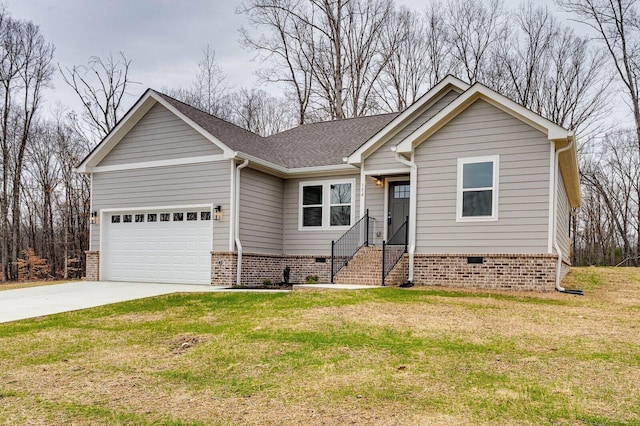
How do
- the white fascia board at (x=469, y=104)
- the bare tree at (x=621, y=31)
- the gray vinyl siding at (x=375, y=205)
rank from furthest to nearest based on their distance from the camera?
the bare tree at (x=621, y=31) < the gray vinyl siding at (x=375, y=205) < the white fascia board at (x=469, y=104)

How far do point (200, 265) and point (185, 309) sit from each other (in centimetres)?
511

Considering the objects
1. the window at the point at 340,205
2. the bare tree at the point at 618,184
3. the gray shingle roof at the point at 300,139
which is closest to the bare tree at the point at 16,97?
the gray shingle roof at the point at 300,139

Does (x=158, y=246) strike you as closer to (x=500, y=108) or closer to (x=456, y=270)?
(x=456, y=270)

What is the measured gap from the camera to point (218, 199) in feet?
46.0

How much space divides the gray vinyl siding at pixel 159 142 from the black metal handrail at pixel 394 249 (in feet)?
17.8

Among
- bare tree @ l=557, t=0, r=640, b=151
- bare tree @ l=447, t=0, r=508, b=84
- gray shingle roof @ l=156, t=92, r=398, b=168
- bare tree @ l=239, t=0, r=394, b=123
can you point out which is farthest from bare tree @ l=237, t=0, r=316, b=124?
bare tree @ l=557, t=0, r=640, b=151

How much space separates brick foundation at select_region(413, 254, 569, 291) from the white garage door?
610 cm

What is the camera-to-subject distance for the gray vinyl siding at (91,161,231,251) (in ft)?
45.8

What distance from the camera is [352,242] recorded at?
14344 mm

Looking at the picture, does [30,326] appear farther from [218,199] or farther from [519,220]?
[519,220]

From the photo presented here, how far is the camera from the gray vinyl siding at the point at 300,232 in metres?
15.0

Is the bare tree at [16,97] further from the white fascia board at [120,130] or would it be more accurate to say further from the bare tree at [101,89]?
the white fascia board at [120,130]

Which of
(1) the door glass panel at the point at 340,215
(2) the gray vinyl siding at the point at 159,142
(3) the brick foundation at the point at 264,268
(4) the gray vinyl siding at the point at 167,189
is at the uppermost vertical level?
(2) the gray vinyl siding at the point at 159,142

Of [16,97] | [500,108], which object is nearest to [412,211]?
[500,108]
